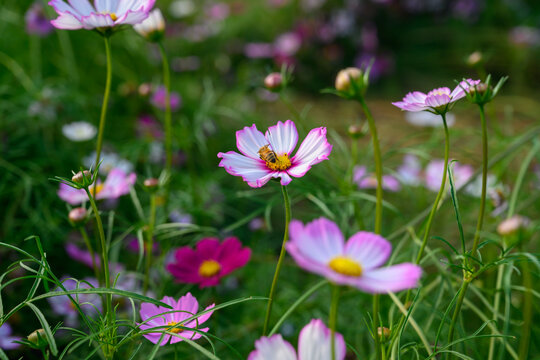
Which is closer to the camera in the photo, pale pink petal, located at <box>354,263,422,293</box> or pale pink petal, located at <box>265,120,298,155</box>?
pale pink petal, located at <box>354,263,422,293</box>

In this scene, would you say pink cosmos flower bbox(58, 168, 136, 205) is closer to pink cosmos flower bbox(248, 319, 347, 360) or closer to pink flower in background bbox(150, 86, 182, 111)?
pink cosmos flower bbox(248, 319, 347, 360)

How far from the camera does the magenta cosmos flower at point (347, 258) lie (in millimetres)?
304

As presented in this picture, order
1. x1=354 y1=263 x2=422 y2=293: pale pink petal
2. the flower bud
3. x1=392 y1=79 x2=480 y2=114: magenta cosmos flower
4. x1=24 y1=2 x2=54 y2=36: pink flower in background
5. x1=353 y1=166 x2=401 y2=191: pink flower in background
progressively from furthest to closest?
x1=24 y1=2 x2=54 y2=36: pink flower in background < x1=353 y1=166 x2=401 y2=191: pink flower in background < the flower bud < x1=392 y1=79 x2=480 y2=114: magenta cosmos flower < x1=354 y1=263 x2=422 y2=293: pale pink petal

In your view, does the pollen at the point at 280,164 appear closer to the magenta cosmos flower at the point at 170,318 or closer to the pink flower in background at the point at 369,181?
the magenta cosmos flower at the point at 170,318

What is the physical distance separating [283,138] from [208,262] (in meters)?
→ 0.26

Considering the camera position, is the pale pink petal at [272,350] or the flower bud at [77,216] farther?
the flower bud at [77,216]

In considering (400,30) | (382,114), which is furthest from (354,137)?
(400,30)

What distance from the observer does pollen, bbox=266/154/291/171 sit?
0.51m

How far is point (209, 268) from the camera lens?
698 millimetres

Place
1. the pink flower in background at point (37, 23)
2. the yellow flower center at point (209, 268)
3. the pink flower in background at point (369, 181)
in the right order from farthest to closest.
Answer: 1. the pink flower in background at point (37, 23)
2. the pink flower in background at point (369, 181)
3. the yellow flower center at point (209, 268)

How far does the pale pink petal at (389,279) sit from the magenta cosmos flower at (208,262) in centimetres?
34

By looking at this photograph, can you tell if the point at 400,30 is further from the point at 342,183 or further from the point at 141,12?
the point at 141,12

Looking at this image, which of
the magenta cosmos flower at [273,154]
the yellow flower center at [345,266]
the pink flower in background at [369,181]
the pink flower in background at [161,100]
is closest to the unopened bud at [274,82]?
the magenta cosmos flower at [273,154]

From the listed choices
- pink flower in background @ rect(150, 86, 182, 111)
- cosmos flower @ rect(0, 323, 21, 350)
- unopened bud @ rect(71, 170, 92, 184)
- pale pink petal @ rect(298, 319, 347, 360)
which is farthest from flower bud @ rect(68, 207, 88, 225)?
pink flower in background @ rect(150, 86, 182, 111)
